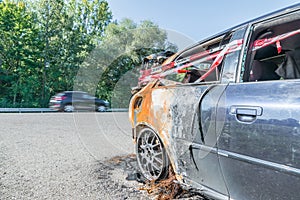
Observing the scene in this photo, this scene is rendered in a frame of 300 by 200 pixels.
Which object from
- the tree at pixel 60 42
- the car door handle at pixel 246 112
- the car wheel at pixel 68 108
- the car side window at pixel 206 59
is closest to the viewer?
the car door handle at pixel 246 112

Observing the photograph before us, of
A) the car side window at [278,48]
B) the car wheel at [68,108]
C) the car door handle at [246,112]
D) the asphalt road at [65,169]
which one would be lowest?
the asphalt road at [65,169]

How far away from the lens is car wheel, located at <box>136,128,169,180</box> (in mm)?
2388

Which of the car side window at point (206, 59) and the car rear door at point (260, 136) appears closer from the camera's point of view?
the car rear door at point (260, 136)

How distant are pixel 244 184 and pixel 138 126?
1624mm

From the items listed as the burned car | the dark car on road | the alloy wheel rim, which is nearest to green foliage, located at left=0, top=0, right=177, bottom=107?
the dark car on road

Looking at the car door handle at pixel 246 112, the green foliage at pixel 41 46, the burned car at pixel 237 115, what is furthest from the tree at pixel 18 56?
the car door handle at pixel 246 112

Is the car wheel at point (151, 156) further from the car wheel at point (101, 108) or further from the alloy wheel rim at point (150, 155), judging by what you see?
the car wheel at point (101, 108)

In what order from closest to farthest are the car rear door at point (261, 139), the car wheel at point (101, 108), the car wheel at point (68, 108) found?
the car rear door at point (261, 139)
the car wheel at point (68, 108)
the car wheel at point (101, 108)

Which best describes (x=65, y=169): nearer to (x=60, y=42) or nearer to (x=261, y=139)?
(x=261, y=139)

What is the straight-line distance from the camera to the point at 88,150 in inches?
172

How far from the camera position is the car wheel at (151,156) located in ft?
7.83

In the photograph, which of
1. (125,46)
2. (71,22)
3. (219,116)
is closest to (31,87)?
(71,22)

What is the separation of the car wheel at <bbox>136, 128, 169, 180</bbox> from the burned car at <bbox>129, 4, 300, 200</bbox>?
0.01 meters

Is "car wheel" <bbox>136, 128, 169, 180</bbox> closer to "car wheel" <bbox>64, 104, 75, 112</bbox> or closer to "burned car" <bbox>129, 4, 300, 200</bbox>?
"burned car" <bbox>129, 4, 300, 200</bbox>
